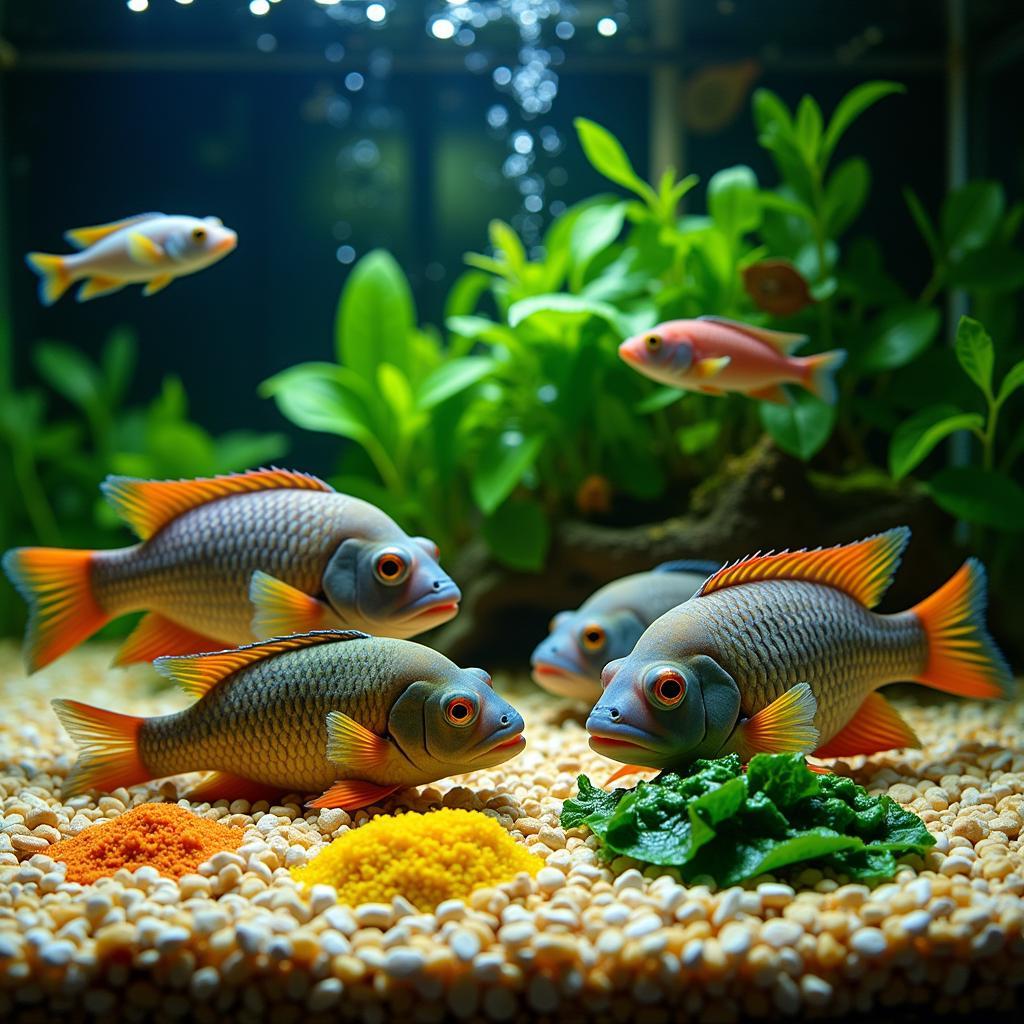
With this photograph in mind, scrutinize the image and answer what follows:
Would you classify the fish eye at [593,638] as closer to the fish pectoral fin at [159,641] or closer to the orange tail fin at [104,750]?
the fish pectoral fin at [159,641]

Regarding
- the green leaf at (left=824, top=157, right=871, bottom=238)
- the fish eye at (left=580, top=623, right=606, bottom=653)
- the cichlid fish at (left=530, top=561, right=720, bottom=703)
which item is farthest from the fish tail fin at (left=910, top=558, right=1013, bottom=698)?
the green leaf at (left=824, top=157, right=871, bottom=238)

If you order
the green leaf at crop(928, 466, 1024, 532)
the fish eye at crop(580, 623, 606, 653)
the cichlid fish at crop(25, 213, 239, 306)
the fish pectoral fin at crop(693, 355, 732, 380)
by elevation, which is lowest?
the fish eye at crop(580, 623, 606, 653)

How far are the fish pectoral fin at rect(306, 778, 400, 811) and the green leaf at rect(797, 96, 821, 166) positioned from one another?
10.7 ft

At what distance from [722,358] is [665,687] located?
1.35 meters

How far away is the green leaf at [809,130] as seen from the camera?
4.09 m

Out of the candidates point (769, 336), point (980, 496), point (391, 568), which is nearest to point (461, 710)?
point (391, 568)

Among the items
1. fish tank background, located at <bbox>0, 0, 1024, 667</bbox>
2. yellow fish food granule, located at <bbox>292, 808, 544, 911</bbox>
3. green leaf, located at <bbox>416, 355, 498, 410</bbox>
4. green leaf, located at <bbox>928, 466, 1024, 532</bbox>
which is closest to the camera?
yellow fish food granule, located at <bbox>292, 808, 544, 911</bbox>

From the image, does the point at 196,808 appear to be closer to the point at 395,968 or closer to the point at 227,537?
the point at 227,537

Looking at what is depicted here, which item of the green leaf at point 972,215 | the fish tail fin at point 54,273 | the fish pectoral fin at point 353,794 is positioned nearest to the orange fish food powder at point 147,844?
the fish pectoral fin at point 353,794

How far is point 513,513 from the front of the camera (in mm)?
4332

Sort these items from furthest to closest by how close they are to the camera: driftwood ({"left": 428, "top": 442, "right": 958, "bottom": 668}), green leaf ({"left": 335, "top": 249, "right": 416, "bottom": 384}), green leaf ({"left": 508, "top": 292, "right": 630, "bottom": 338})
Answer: green leaf ({"left": 335, "top": 249, "right": 416, "bottom": 384})
driftwood ({"left": 428, "top": 442, "right": 958, "bottom": 668})
green leaf ({"left": 508, "top": 292, "right": 630, "bottom": 338})

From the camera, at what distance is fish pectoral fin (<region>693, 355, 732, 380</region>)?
125 inches

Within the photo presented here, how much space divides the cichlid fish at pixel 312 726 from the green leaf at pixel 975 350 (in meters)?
2.04

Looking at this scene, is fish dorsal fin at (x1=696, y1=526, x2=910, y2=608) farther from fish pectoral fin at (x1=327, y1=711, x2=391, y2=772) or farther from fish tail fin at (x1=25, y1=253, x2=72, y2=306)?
fish tail fin at (x1=25, y1=253, x2=72, y2=306)
